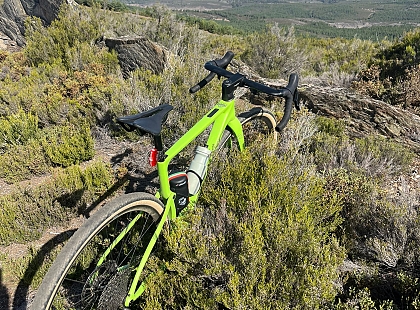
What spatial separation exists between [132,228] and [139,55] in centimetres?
615

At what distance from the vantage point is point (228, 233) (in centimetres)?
221

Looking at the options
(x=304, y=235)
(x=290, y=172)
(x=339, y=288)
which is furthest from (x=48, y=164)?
(x=339, y=288)

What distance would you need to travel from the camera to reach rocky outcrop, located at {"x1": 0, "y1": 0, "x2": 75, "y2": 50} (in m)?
14.2

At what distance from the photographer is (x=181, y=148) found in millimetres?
2203

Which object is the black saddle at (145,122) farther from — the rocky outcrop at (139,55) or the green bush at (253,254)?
the rocky outcrop at (139,55)

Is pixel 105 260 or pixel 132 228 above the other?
Answer: pixel 132 228

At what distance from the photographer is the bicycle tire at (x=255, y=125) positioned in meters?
3.10

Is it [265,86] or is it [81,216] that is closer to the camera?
[265,86]

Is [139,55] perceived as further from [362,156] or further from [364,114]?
[362,156]

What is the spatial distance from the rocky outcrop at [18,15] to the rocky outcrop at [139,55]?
850 cm

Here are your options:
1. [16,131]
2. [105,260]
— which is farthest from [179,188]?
[16,131]

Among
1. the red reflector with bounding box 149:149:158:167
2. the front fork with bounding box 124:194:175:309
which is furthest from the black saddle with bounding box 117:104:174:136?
the front fork with bounding box 124:194:175:309

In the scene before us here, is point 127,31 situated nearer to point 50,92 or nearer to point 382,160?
point 50,92

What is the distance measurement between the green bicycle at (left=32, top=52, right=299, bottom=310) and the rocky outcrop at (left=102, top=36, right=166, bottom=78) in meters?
4.61
